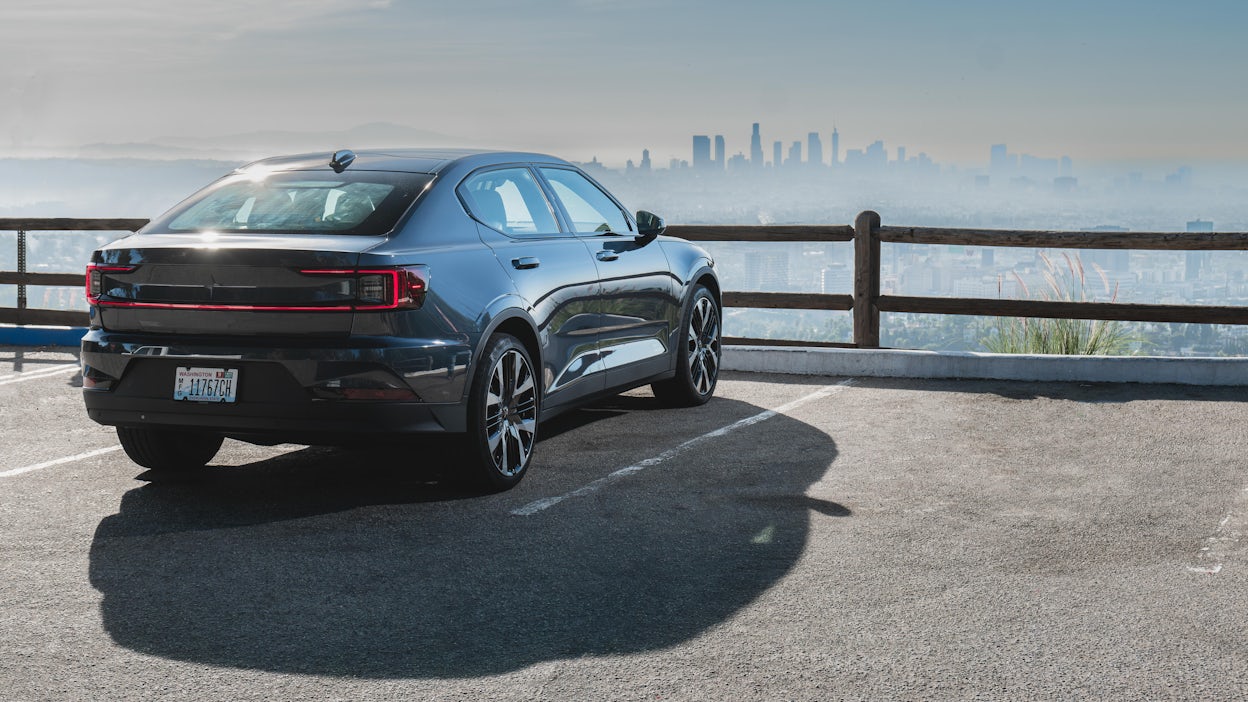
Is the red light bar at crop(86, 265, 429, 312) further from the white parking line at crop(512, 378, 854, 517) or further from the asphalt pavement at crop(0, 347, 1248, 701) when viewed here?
the white parking line at crop(512, 378, 854, 517)

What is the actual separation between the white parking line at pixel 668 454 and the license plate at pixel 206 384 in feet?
4.65

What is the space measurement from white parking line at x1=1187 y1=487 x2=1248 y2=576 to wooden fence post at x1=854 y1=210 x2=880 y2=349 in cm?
583

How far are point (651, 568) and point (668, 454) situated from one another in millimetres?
2465

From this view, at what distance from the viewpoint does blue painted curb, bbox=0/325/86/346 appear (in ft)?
47.2

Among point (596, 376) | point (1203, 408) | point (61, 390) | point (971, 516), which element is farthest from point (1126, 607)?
point (61, 390)

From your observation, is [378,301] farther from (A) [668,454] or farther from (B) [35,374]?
(B) [35,374]

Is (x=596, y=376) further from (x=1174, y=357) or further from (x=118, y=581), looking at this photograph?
(x=1174, y=357)

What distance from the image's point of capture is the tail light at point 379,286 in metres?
6.11

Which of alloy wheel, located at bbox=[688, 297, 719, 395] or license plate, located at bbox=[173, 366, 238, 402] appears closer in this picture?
license plate, located at bbox=[173, 366, 238, 402]

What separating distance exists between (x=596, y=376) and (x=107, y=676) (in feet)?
13.6

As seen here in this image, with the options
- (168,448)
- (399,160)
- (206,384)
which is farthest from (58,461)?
(399,160)

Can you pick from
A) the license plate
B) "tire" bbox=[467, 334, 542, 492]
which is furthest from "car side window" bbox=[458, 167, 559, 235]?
the license plate

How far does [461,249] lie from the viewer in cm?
667

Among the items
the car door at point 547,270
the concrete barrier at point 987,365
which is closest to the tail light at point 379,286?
the car door at point 547,270
